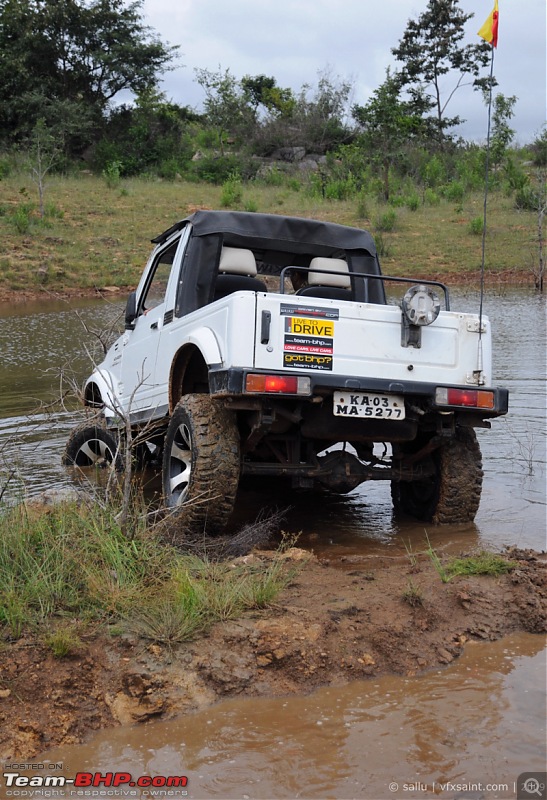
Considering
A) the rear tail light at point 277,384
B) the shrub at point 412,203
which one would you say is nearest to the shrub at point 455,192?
the shrub at point 412,203

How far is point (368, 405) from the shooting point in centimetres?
529

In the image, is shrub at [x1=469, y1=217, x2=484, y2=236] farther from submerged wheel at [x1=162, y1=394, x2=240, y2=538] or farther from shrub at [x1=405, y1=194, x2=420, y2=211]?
submerged wheel at [x1=162, y1=394, x2=240, y2=538]

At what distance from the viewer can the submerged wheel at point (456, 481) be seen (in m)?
5.86

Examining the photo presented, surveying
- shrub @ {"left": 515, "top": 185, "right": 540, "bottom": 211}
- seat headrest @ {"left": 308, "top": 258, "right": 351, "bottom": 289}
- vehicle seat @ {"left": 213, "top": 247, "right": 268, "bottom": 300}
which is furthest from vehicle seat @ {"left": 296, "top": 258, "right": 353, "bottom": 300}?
shrub @ {"left": 515, "top": 185, "right": 540, "bottom": 211}

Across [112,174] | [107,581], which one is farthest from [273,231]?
[112,174]

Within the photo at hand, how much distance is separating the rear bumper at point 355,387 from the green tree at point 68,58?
35.7 m

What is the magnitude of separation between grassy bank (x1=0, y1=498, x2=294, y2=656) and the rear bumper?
0.86 metres

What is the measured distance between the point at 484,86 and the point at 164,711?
1864 inches

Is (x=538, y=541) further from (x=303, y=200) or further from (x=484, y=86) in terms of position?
(x=484, y=86)

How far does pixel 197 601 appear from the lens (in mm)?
3943

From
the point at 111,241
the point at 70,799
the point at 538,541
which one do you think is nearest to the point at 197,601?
the point at 70,799

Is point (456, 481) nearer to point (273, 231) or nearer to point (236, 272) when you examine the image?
point (236, 272)

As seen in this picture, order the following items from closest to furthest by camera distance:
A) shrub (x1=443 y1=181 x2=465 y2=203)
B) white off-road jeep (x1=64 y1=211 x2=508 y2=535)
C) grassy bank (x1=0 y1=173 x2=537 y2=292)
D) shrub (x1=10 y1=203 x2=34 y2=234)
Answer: white off-road jeep (x1=64 y1=211 x2=508 y2=535) < grassy bank (x1=0 y1=173 x2=537 y2=292) < shrub (x1=10 y1=203 x2=34 y2=234) < shrub (x1=443 y1=181 x2=465 y2=203)

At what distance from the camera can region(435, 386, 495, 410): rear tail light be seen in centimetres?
534
